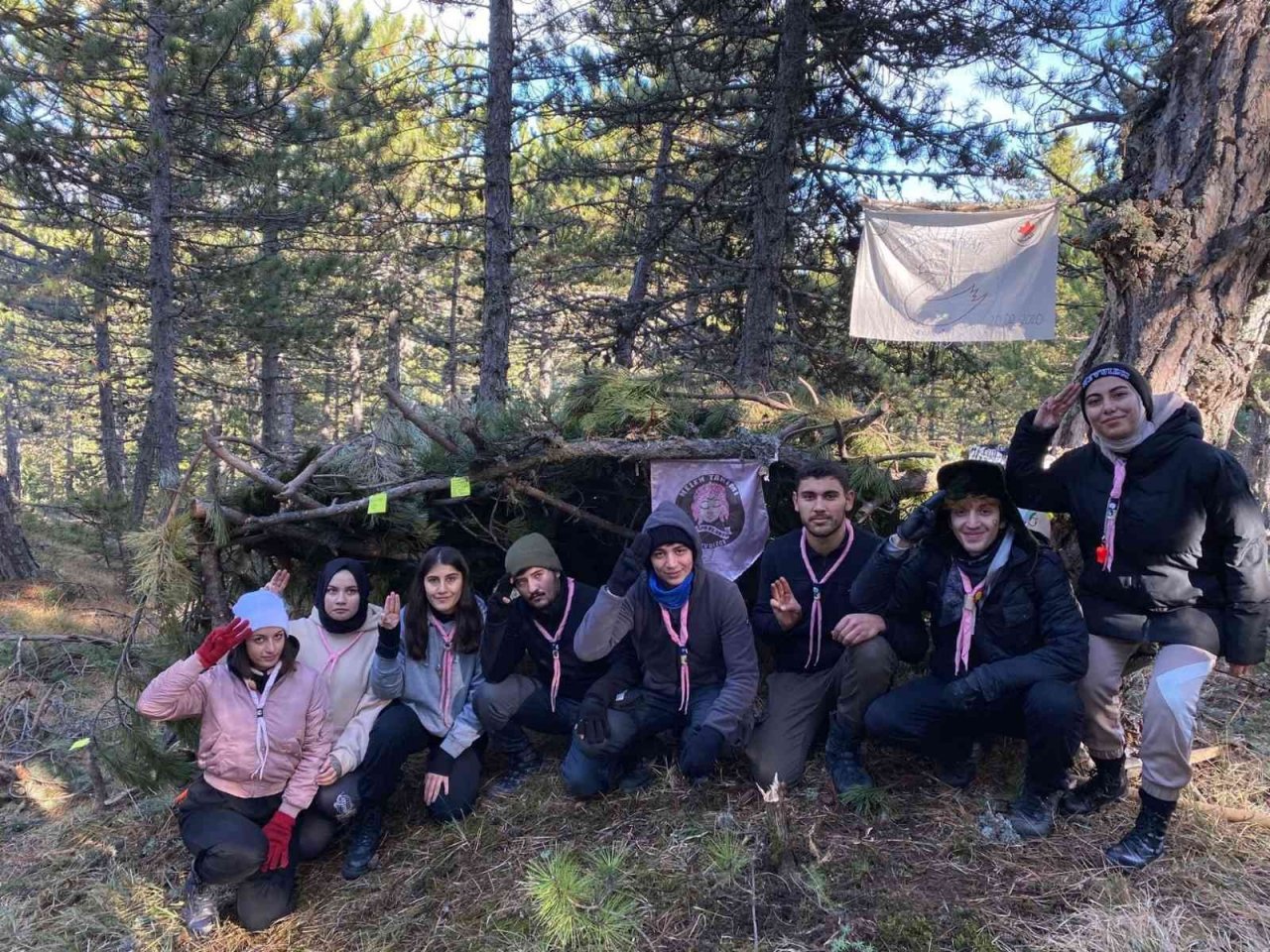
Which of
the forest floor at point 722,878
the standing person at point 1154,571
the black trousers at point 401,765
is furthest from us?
the black trousers at point 401,765

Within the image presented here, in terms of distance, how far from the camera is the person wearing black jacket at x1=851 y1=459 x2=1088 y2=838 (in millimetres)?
3154

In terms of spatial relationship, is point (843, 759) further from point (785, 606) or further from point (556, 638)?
point (556, 638)

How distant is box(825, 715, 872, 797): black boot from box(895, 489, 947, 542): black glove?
996 mm

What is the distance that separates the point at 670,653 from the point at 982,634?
1464mm

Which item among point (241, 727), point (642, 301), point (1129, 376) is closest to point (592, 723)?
point (241, 727)

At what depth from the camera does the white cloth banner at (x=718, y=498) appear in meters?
4.75

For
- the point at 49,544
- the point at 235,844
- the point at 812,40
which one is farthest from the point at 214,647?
the point at 49,544

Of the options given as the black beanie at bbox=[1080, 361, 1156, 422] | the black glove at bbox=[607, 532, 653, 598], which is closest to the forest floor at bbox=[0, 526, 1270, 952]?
the black glove at bbox=[607, 532, 653, 598]

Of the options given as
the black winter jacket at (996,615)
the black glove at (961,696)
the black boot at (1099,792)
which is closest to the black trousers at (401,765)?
the black winter jacket at (996,615)

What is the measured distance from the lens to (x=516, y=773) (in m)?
4.07

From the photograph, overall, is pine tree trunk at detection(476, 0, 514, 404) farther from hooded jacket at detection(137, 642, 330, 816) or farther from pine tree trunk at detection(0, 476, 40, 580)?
pine tree trunk at detection(0, 476, 40, 580)

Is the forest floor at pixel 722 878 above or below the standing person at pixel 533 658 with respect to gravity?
below

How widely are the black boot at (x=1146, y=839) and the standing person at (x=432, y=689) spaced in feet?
9.26

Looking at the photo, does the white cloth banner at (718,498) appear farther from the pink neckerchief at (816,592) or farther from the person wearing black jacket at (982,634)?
the person wearing black jacket at (982,634)
